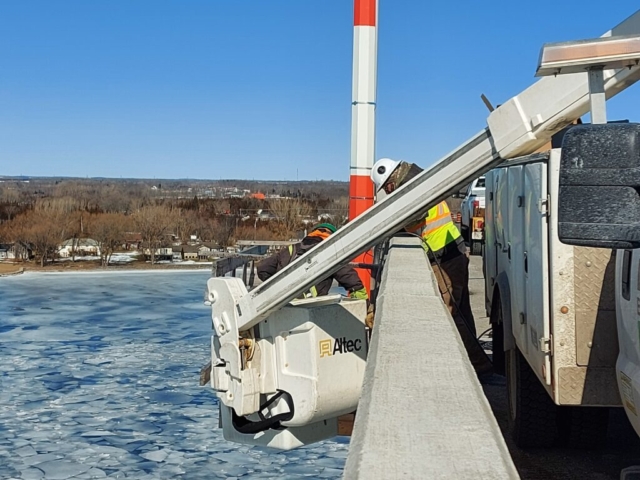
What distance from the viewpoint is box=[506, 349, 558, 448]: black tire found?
495 cm

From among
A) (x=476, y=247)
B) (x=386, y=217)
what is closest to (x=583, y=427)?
(x=386, y=217)

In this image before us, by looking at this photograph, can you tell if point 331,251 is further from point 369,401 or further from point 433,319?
point 369,401

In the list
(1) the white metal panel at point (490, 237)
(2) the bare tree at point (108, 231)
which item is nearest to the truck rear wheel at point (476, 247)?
(1) the white metal panel at point (490, 237)

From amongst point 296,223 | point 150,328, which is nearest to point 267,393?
point 150,328

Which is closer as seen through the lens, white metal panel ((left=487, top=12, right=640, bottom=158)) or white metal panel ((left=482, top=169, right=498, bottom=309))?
white metal panel ((left=487, top=12, right=640, bottom=158))

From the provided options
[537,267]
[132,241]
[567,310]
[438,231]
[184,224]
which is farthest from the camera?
[184,224]

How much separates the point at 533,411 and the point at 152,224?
7325cm

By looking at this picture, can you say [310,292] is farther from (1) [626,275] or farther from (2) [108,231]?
(2) [108,231]

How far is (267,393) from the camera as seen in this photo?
19.0ft

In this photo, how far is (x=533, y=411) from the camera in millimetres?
4980

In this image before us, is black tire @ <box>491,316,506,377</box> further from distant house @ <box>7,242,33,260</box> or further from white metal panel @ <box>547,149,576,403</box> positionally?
distant house @ <box>7,242,33,260</box>

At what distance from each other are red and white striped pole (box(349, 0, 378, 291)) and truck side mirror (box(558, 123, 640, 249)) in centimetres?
1005

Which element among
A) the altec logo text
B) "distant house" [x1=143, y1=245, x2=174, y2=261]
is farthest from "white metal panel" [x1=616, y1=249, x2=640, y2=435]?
"distant house" [x1=143, y1=245, x2=174, y2=261]

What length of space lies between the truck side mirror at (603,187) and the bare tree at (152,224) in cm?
7202
